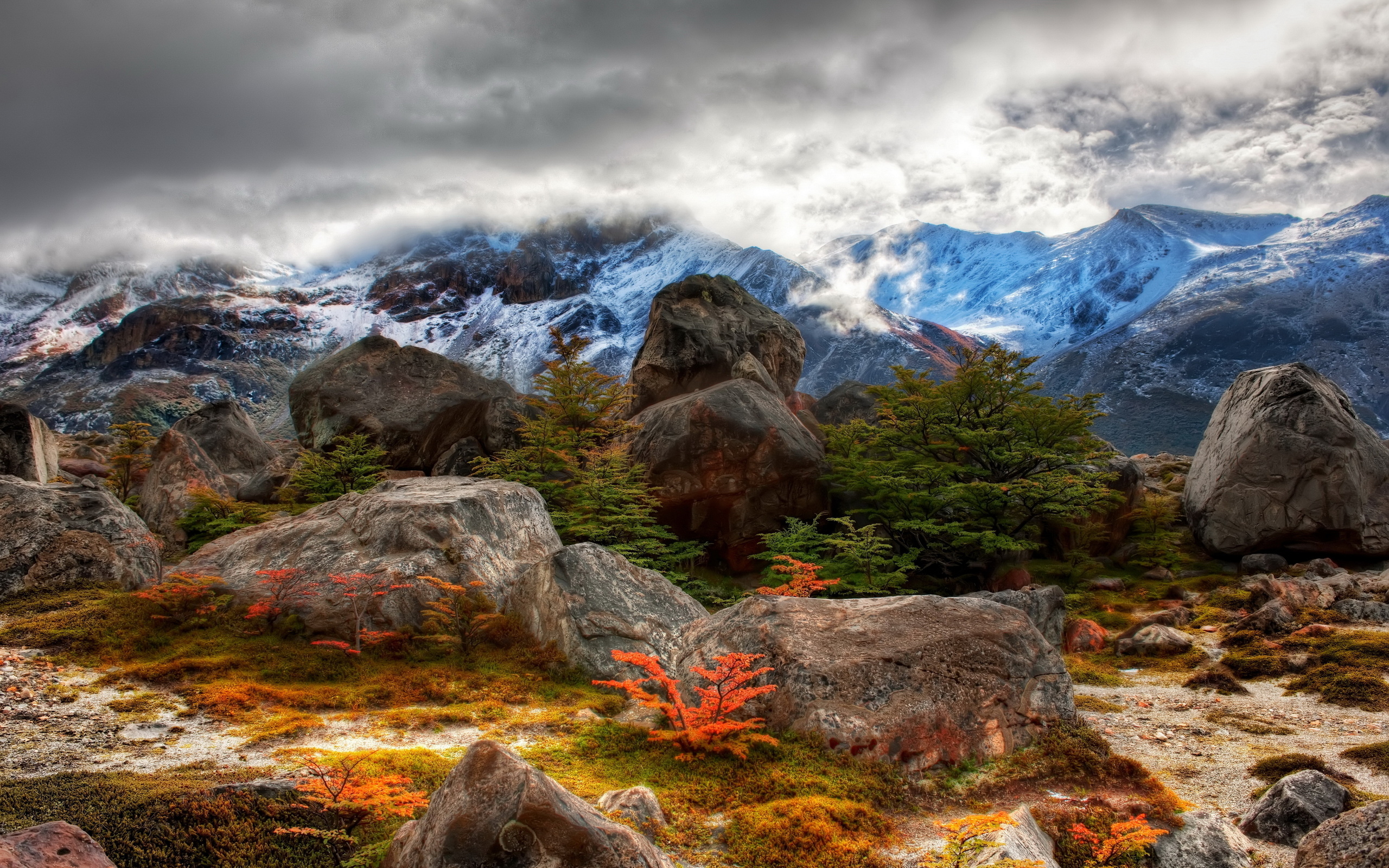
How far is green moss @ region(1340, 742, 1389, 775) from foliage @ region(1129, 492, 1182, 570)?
1840 centimetres

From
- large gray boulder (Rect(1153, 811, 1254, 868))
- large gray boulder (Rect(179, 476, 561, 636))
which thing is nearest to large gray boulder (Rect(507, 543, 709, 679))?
large gray boulder (Rect(179, 476, 561, 636))

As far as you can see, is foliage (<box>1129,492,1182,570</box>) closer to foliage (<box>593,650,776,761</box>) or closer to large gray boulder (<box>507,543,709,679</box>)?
large gray boulder (<box>507,543,709,679</box>)

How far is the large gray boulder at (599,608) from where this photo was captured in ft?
38.9

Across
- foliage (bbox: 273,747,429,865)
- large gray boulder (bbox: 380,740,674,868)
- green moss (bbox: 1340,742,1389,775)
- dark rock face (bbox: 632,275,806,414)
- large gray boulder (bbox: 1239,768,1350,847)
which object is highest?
dark rock face (bbox: 632,275,806,414)

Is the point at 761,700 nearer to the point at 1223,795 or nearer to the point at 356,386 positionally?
the point at 1223,795

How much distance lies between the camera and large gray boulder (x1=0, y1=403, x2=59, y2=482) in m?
17.8

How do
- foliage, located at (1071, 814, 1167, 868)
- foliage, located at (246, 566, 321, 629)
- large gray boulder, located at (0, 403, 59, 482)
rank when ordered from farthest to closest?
large gray boulder, located at (0, 403, 59, 482) < foliage, located at (246, 566, 321, 629) < foliage, located at (1071, 814, 1167, 868)

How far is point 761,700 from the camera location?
8992mm

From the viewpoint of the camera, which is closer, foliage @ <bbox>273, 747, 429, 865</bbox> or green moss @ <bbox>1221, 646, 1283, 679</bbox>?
foliage @ <bbox>273, 747, 429, 865</bbox>

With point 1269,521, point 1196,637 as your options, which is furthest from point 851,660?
point 1269,521

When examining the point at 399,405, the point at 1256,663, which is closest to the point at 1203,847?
the point at 1256,663

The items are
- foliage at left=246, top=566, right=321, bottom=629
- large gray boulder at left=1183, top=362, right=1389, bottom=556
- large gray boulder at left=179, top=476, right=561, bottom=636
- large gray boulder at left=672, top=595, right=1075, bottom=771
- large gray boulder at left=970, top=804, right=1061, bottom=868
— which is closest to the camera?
large gray boulder at left=970, top=804, right=1061, bottom=868

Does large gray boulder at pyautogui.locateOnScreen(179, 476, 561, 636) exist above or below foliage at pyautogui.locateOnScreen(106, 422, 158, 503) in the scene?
below

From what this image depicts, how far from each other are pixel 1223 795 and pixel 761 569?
59.3 ft
